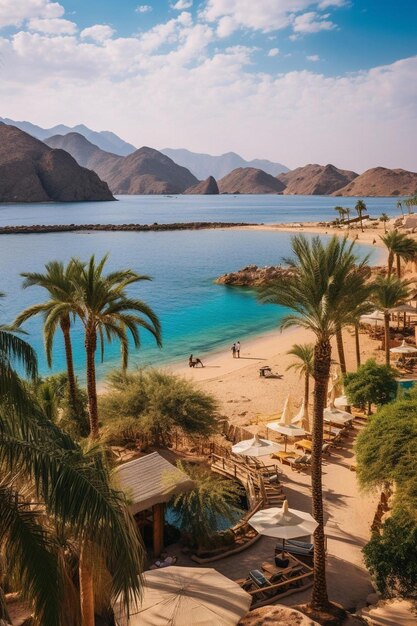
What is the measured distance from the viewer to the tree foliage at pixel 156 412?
18016 millimetres

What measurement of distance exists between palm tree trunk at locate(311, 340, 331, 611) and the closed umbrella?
77.2 inches

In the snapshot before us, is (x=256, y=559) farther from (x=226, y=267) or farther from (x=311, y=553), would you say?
(x=226, y=267)

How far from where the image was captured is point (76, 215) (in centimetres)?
17038

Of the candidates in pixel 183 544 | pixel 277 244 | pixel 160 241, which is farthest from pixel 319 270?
pixel 160 241

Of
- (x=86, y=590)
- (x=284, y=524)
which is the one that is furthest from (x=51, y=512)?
(x=284, y=524)

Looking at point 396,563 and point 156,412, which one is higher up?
point 156,412

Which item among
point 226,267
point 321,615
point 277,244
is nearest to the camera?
point 321,615

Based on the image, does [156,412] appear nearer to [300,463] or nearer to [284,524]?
[300,463]

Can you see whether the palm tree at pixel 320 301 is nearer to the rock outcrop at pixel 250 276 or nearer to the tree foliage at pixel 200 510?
the tree foliage at pixel 200 510

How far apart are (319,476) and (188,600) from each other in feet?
11.7

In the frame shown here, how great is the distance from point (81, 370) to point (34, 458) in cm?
2869

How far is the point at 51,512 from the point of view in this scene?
17.5ft

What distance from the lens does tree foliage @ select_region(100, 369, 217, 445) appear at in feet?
59.1

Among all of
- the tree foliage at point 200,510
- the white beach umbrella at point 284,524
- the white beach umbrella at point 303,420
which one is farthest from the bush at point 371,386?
the white beach umbrella at point 284,524
